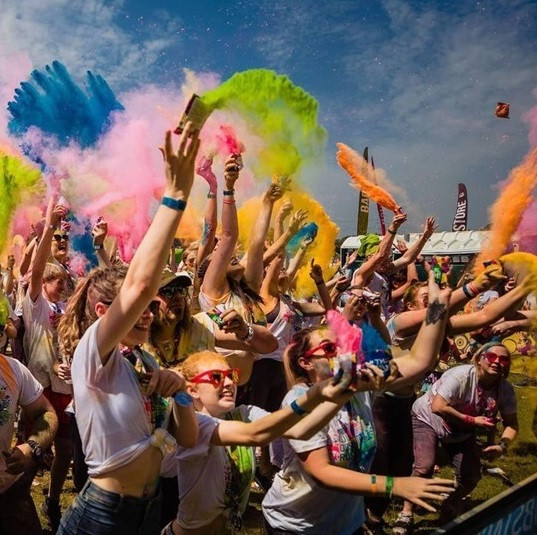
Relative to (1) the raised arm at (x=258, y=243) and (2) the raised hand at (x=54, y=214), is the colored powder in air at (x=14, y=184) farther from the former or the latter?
(1) the raised arm at (x=258, y=243)

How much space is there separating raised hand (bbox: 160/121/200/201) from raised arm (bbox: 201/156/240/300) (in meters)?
1.75

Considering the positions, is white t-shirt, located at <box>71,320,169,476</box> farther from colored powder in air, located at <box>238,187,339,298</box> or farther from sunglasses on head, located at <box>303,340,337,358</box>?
colored powder in air, located at <box>238,187,339,298</box>

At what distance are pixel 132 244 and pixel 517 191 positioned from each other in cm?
512

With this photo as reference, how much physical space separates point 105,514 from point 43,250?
2291 mm

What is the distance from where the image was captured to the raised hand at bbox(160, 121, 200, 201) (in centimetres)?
175

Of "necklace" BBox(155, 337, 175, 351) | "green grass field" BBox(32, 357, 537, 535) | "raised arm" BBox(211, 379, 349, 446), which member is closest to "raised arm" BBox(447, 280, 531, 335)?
"raised arm" BBox(211, 379, 349, 446)

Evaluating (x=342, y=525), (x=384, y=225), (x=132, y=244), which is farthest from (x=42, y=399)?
(x=132, y=244)

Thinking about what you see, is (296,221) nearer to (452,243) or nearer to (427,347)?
(427,347)

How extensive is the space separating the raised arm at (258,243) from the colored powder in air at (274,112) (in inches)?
23.1

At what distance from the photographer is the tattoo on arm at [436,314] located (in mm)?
2117

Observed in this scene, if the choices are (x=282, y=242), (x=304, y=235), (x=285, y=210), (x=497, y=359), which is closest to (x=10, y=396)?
(x=282, y=242)

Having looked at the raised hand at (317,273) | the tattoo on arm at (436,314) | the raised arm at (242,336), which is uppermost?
the raised hand at (317,273)

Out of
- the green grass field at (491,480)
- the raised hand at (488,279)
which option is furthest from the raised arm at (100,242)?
the raised hand at (488,279)

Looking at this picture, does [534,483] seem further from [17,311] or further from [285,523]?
[17,311]
